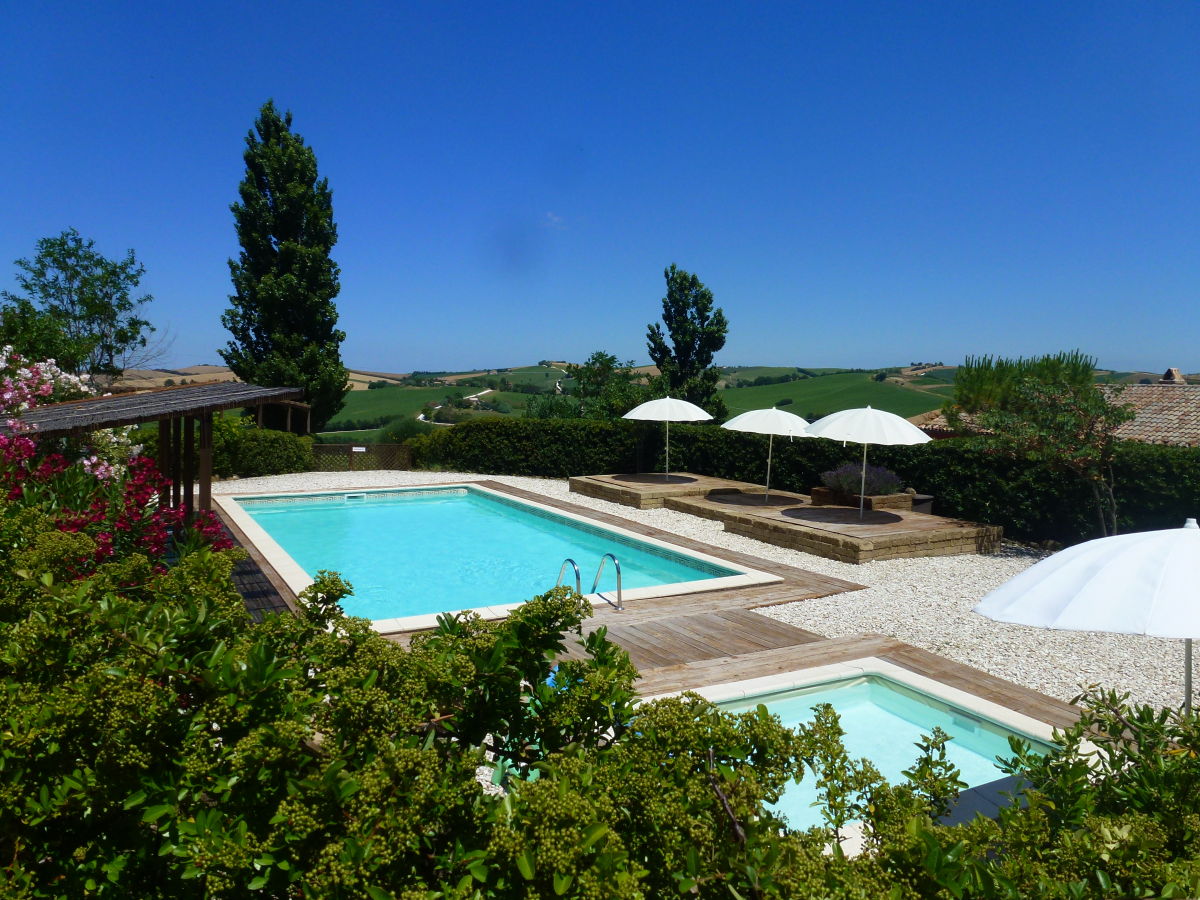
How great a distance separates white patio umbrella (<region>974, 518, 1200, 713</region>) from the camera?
3.19 m

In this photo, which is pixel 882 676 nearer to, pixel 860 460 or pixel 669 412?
pixel 860 460

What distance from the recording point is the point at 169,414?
7.52 meters

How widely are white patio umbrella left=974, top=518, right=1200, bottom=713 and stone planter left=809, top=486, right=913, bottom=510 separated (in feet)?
33.6

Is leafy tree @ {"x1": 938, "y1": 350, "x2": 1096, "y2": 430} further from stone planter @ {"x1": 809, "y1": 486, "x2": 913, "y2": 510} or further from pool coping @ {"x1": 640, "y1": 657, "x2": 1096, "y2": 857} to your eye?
pool coping @ {"x1": 640, "y1": 657, "x2": 1096, "y2": 857}

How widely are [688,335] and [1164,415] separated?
860 inches

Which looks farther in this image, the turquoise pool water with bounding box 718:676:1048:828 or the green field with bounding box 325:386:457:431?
the green field with bounding box 325:386:457:431

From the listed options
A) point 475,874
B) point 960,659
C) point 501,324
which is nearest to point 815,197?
point 501,324

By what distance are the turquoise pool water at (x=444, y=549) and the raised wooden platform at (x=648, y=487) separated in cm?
187

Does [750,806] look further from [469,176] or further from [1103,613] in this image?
[469,176]

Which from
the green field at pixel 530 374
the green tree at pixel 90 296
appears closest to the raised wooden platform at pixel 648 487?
the green tree at pixel 90 296

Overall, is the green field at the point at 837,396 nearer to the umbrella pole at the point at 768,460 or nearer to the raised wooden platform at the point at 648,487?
the raised wooden platform at the point at 648,487

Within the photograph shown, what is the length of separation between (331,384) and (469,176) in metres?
9.76

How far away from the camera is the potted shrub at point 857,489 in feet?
45.1

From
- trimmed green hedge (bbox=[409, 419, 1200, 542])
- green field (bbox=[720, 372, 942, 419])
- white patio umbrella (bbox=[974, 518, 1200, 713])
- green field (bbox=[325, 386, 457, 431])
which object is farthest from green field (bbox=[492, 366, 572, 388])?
white patio umbrella (bbox=[974, 518, 1200, 713])
